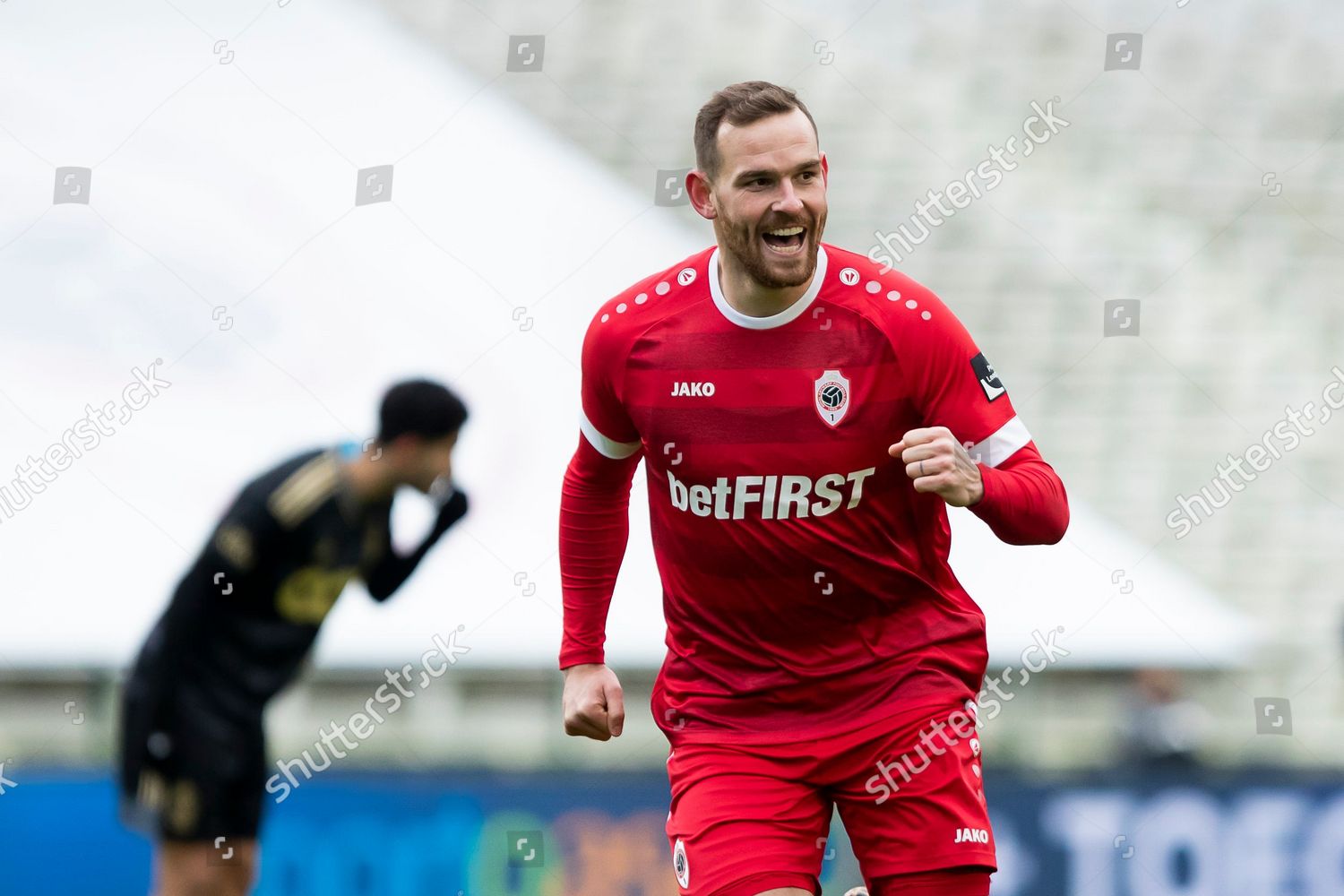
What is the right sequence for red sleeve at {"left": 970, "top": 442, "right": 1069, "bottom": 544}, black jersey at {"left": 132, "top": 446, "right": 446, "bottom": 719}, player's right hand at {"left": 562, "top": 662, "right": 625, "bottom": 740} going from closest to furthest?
red sleeve at {"left": 970, "top": 442, "right": 1069, "bottom": 544} → player's right hand at {"left": 562, "top": 662, "right": 625, "bottom": 740} → black jersey at {"left": 132, "top": 446, "right": 446, "bottom": 719}

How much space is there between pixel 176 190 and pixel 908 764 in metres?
3.05

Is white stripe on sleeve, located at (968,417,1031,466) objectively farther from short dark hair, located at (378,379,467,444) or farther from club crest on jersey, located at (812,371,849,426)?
short dark hair, located at (378,379,467,444)

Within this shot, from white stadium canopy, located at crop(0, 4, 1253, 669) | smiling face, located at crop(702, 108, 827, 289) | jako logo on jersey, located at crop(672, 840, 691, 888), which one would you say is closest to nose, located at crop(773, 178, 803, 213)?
smiling face, located at crop(702, 108, 827, 289)

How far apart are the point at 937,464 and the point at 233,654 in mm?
2612

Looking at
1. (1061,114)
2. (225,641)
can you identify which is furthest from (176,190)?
(1061,114)

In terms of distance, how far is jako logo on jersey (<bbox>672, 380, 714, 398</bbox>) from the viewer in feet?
8.11

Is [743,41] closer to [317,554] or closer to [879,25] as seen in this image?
[879,25]

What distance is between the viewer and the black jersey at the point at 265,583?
4.05 meters

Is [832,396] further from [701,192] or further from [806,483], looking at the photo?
[701,192]

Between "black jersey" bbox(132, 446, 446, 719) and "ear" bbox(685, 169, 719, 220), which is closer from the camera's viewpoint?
"ear" bbox(685, 169, 719, 220)

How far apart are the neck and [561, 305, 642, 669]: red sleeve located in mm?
331

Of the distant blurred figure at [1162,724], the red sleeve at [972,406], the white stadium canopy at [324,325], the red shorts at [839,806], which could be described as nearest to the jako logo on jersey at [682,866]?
the red shorts at [839,806]

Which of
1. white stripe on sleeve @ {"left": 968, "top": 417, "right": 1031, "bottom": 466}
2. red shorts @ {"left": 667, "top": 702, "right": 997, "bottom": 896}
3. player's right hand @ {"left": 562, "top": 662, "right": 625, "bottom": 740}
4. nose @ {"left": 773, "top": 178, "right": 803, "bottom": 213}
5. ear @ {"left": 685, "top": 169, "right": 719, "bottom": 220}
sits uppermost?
ear @ {"left": 685, "top": 169, "right": 719, "bottom": 220}

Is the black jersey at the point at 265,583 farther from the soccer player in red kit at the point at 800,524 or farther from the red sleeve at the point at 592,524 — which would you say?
the soccer player in red kit at the point at 800,524
